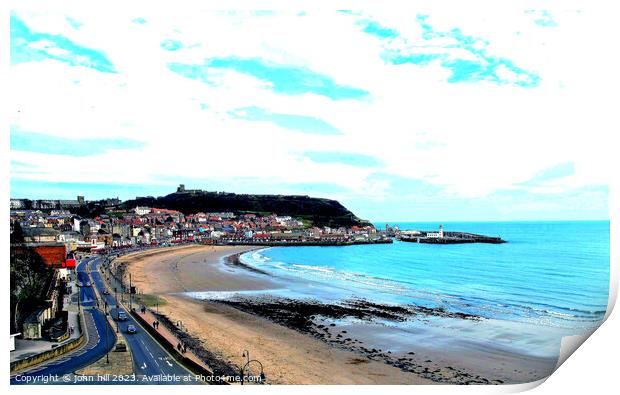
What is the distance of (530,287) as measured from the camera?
14570 millimetres

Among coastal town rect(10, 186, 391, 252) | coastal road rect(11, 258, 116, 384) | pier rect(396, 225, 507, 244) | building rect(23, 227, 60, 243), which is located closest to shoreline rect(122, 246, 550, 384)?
coastal road rect(11, 258, 116, 384)

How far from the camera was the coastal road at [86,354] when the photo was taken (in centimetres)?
610

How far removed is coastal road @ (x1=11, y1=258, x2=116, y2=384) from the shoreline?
1.50 m

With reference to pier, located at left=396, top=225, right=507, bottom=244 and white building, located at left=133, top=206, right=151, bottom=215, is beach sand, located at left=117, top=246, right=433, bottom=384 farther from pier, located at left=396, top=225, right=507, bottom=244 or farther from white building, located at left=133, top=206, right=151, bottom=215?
pier, located at left=396, top=225, right=507, bottom=244

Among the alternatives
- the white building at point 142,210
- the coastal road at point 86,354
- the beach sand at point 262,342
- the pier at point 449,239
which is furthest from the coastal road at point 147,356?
the pier at point 449,239

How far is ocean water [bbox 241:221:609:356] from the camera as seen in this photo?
9.64 m

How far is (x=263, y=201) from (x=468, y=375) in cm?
681

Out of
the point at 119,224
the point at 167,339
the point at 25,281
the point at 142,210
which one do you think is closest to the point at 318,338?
the point at 167,339

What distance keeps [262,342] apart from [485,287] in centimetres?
912

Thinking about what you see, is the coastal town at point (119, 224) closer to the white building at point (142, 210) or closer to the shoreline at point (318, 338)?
the white building at point (142, 210)

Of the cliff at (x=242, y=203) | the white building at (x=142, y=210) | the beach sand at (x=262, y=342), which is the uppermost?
the cliff at (x=242, y=203)

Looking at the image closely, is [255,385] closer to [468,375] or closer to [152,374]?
[152,374]

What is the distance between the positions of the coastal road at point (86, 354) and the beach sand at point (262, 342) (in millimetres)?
1490

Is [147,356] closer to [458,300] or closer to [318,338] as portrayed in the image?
[318,338]
